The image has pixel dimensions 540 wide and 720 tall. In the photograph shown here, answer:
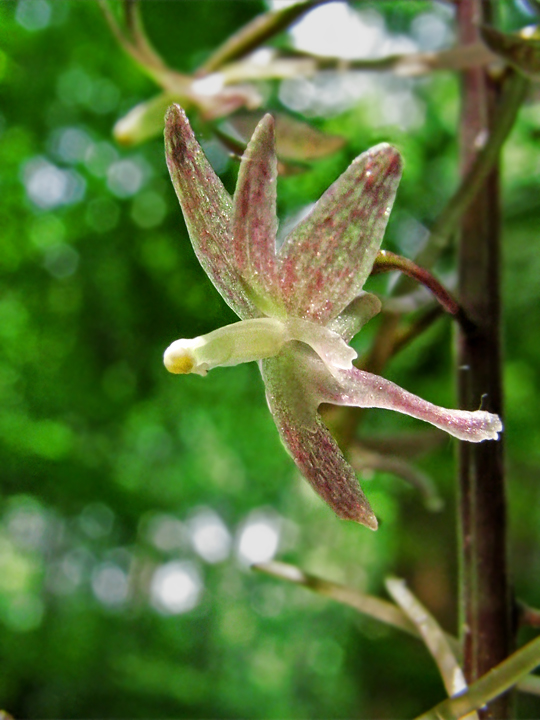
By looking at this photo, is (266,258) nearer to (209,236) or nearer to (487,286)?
(209,236)

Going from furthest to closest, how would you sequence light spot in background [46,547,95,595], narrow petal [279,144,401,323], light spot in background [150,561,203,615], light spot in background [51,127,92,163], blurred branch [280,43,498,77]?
light spot in background [150,561,203,615]
light spot in background [46,547,95,595]
light spot in background [51,127,92,163]
blurred branch [280,43,498,77]
narrow petal [279,144,401,323]

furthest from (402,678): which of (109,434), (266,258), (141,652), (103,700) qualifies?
(266,258)

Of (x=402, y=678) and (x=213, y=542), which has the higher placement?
(x=213, y=542)

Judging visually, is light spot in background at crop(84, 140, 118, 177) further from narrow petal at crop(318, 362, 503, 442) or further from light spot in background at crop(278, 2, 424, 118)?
narrow petal at crop(318, 362, 503, 442)

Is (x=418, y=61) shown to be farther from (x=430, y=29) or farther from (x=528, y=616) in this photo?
(x=430, y=29)

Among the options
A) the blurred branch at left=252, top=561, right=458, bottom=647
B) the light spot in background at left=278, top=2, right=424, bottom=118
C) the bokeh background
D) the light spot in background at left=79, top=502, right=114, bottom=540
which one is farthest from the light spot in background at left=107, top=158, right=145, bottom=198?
the blurred branch at left=252, top=561, right=458, bottom=647

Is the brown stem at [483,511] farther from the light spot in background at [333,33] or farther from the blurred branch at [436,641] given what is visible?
the light spot in background at [333,33]
